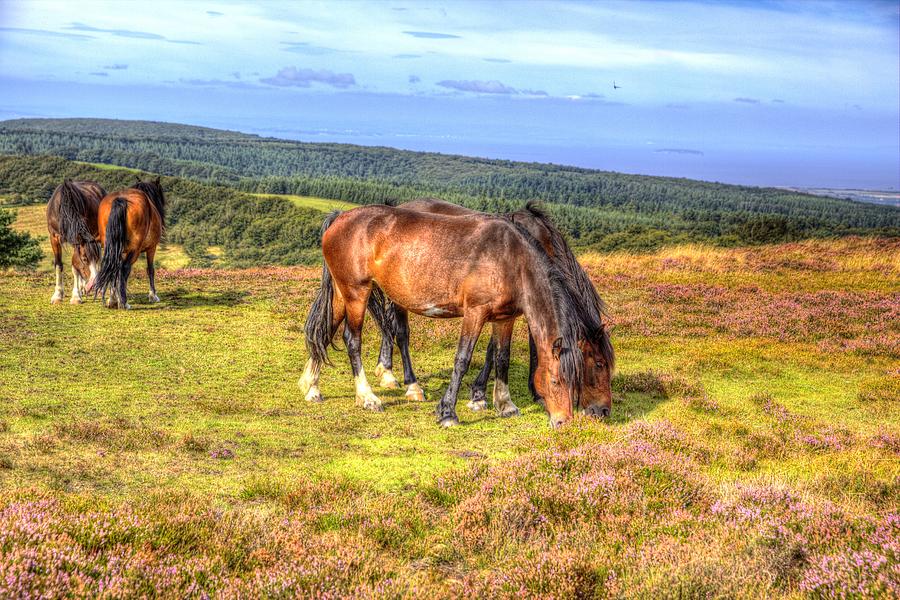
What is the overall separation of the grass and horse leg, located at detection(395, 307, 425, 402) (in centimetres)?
22

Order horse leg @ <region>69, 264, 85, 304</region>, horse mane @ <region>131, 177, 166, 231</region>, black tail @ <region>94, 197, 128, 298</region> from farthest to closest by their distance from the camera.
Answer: horse mane @ <region>131, 177, 166, 231</region> → horse leg @ <region>69, 264, 85, 304</region> → black tail @ <region>94, 197, 128, 298</region>

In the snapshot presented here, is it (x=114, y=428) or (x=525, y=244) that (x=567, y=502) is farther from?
(x=114, y=428)

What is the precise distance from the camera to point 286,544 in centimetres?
457

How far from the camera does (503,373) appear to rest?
9359 mm

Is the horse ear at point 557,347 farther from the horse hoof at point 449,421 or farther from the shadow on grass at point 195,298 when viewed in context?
the shadow on grass at point 195,298

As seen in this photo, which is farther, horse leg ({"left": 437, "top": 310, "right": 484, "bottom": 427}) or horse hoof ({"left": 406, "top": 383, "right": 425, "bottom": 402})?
horse hoof ({"left": 406, "top": 383, "right": 425, "bottom": 402})

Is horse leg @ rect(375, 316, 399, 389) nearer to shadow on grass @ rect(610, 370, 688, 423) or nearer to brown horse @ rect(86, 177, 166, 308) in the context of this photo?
shadow on grass @ rect(610, 370, 688, 423)

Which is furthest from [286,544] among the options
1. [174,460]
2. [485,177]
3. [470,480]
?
[485,177]

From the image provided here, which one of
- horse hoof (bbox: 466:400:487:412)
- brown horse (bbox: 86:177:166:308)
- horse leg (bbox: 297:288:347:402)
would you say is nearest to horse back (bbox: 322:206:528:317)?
horse leg (bbox: 297:288:347:402)

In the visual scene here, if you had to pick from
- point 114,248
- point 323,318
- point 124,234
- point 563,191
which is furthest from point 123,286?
point 563,191

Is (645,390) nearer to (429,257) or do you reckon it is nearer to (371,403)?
(429,257)

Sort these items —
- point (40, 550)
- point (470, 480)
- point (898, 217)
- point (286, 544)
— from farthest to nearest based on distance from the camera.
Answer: point (898, 217)
point (470, 480)
point (286, 544)
point (40, 550)

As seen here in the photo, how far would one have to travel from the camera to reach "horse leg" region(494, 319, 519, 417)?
9352mm

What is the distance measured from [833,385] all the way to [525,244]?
6542mm
